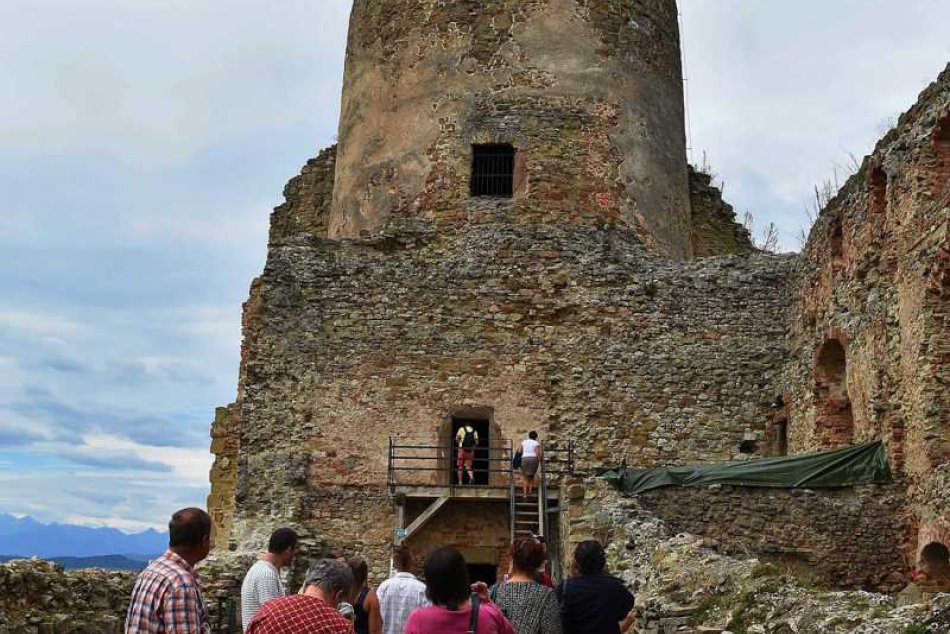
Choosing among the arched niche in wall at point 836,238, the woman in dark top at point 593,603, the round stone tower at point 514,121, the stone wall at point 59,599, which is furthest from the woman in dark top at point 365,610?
the round stone tower at point 514,121

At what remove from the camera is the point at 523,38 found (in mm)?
19812

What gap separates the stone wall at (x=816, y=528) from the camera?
1330 centimetres

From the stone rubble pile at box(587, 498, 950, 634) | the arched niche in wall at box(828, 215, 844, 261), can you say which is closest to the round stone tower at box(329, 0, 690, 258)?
the arched niche in wall at box(828, 215, 844, 261)

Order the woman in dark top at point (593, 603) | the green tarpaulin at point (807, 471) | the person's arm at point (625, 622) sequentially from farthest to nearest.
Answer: the green tarpaulin at point (807, 471)
the person's arm at point (625, 622)
the woman in dark top at point (593, 603)

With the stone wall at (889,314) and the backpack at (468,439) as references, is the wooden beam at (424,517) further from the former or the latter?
the stone wall at (889,314)

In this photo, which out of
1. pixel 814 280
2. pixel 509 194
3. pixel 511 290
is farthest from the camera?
pixel 509 194

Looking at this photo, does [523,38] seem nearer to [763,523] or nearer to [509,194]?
[509,194]

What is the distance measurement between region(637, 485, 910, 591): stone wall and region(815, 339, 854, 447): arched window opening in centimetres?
199

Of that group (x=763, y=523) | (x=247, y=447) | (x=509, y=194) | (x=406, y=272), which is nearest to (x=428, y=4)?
(x=509, y=194)

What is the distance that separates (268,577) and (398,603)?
2.93 ft

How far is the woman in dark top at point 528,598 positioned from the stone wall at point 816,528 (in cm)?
707

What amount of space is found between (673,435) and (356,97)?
28.5 ft

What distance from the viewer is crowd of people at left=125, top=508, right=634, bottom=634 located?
5191 millimetres

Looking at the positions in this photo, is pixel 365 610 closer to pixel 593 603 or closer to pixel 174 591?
pixel 593 603
